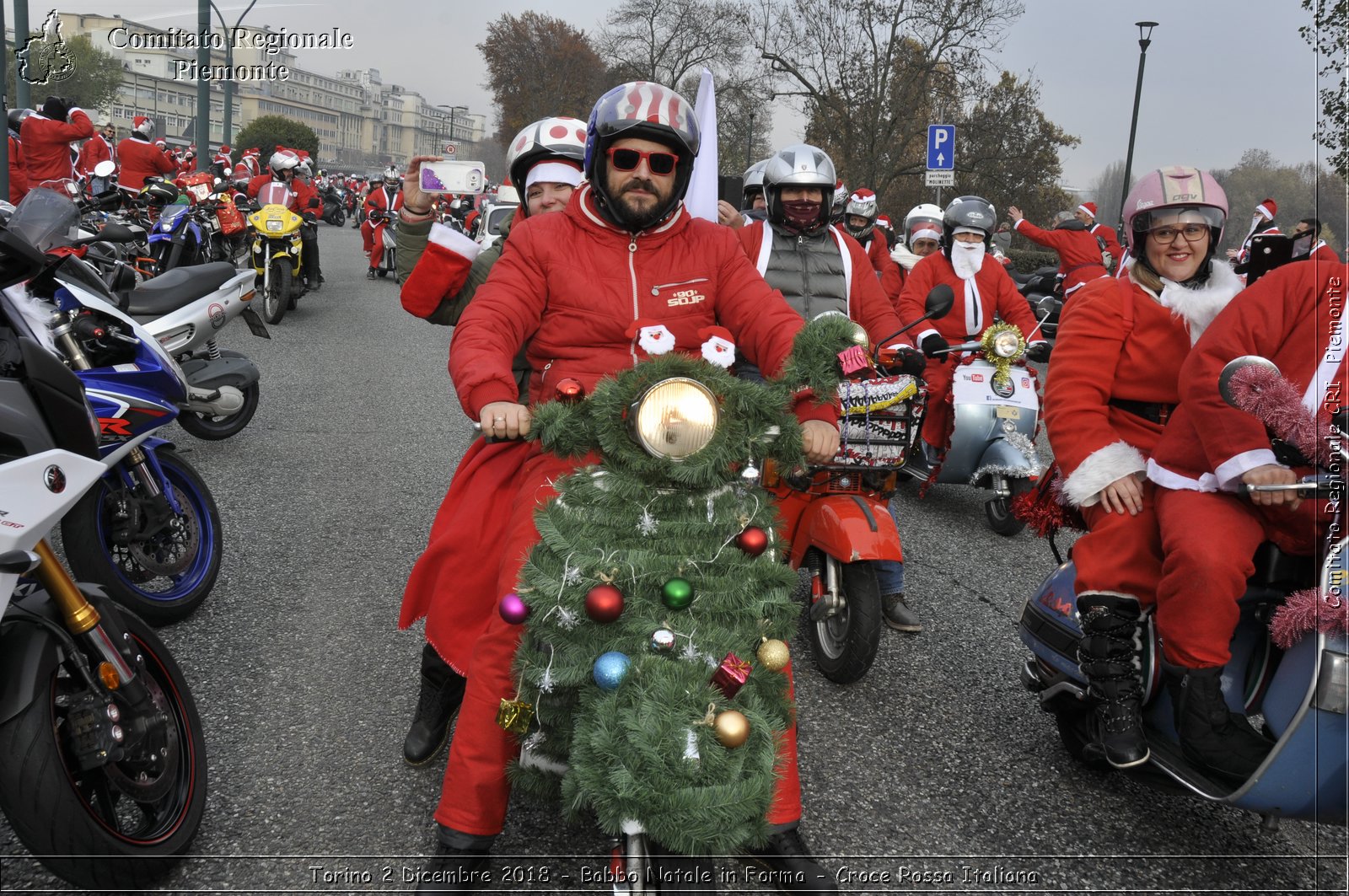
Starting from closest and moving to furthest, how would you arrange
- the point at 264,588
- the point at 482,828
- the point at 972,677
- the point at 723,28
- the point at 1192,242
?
1. the point at 482,828
2. the point at 1192,242
3. the point at 972,677
4. the point at 264,588
5. the point at 723,28

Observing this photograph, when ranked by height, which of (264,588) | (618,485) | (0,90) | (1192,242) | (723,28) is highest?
(723,28)

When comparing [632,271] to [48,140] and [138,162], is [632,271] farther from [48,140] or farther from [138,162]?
[138,162]

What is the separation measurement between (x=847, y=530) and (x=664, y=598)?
2.06 m

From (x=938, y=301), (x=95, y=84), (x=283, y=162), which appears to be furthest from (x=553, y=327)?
(x=95, y=84)

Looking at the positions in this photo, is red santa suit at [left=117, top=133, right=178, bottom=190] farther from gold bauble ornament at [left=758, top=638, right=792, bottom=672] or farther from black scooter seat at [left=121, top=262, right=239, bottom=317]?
gold bauble ornament at [left=758, top=638, right=792, bottom=672]

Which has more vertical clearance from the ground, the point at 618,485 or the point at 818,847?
the point at 618,485

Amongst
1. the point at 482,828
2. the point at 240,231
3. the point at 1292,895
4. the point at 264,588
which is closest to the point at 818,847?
the point at 482,828

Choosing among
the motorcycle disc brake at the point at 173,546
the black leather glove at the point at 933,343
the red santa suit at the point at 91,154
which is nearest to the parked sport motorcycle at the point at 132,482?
the motorcycle disc brake at the point at 173,546

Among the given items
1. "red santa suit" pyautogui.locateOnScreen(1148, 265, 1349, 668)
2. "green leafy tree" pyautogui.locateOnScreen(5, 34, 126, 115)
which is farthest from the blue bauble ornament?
"green leafy tree" pyautogui.locateOnScreen(5, 34, 126, 115)

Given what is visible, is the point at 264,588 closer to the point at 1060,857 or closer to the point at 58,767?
the point at 58,767

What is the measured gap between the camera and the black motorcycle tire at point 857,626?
4.18m

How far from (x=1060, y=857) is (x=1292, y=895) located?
615 millimetres

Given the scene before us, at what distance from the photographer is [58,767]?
2369 millimetres

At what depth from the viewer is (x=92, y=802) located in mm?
2605
